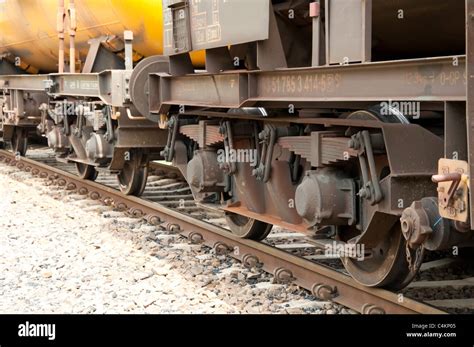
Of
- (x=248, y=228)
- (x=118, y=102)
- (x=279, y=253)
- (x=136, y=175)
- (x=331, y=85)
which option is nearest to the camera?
(x=331, y=85)

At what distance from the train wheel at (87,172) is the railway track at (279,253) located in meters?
0.13

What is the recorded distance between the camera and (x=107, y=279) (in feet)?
19.8

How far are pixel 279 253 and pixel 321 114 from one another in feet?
4.49

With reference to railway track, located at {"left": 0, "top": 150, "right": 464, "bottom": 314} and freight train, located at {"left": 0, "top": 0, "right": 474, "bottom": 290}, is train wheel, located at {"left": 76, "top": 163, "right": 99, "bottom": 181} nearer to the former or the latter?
railway track, located at {"left": 0, "top": 150, "right": 464, "bottom": 314}

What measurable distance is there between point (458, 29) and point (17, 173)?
1006 cm

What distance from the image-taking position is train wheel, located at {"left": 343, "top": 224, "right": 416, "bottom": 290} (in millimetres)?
4879

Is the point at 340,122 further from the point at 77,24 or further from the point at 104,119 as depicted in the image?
the point at 77,24

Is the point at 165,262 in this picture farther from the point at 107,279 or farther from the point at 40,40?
the point at 40,40

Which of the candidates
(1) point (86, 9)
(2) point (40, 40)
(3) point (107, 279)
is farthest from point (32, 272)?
(2) point (40, 40)

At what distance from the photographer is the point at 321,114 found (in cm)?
548

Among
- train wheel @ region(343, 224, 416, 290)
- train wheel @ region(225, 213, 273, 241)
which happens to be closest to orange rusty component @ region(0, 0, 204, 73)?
train wheel @ region(225, 213, 273, 241)

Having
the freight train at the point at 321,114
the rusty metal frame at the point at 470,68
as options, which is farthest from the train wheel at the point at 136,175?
the rusty metal frame at the point at 470,68

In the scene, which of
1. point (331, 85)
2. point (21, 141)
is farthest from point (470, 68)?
point (21, 141)

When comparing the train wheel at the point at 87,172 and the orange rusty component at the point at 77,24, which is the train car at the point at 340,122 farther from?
the train wheel at the point at 87,172
